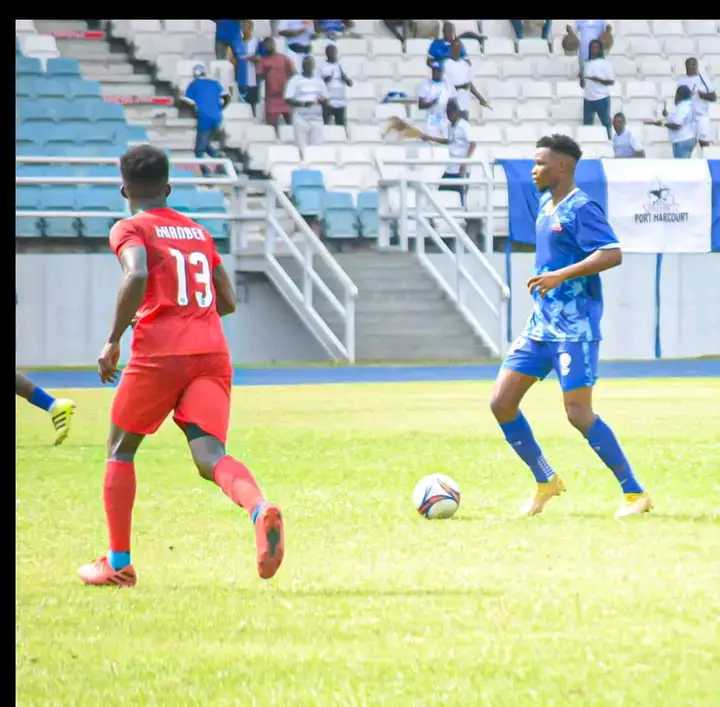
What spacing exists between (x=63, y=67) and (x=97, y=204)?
12.4 ft

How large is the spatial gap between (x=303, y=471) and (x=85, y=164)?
15.9 meters

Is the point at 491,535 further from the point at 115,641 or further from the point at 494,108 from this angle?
the point at 494,108

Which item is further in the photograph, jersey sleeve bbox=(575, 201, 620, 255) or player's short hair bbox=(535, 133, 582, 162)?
player's short hair bbox=(535, 133, 582, 162)

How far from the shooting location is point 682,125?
28.2m

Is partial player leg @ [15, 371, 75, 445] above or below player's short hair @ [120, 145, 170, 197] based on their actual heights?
below

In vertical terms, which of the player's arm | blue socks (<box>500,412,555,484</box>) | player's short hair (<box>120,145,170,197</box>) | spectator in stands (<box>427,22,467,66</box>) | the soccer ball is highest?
spectator in stands (<box>427,22,467,66</box>)

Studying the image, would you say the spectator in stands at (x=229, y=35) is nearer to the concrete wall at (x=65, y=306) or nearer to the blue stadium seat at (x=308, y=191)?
the blue stadium seat at (x=308, y=191)

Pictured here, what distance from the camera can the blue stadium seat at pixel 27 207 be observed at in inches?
965

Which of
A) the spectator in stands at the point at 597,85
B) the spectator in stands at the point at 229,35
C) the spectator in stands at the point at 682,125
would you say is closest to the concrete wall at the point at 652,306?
the spectator in stands at the point at 682,125

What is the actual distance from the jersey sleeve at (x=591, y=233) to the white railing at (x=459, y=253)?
15.1m

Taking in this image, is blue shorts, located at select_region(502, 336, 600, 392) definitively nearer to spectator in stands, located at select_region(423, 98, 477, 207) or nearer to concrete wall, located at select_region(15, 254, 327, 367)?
concrete wall, located at select_region(15, 254, 327, 367)

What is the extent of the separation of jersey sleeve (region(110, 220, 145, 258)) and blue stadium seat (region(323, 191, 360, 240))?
62.2 ft

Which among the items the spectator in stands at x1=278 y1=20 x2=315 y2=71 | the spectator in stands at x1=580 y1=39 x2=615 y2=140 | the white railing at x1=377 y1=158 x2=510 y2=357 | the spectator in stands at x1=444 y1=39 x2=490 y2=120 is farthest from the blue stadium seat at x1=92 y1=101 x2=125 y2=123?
the spectator in stands at x1=580 y1=39 x2=615 y2=140

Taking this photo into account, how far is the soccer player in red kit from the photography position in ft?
21.6
